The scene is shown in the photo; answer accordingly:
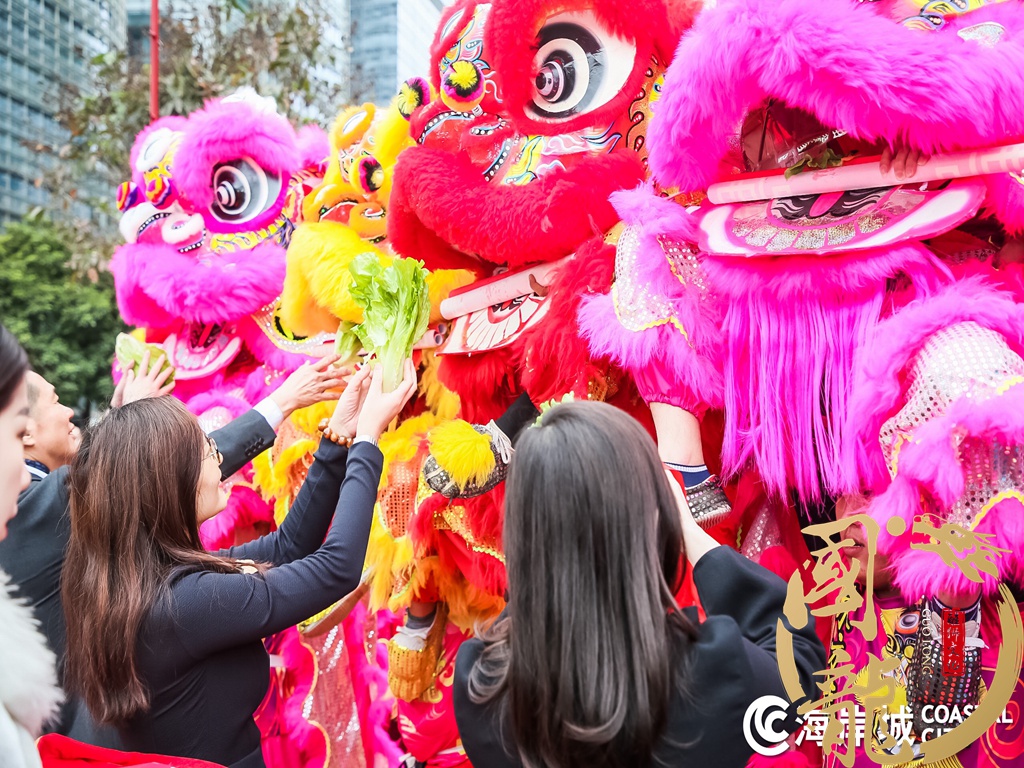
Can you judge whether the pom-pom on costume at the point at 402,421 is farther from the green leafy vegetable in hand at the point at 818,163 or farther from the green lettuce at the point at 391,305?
the green leafy vegetable in hand at the point at 818,163

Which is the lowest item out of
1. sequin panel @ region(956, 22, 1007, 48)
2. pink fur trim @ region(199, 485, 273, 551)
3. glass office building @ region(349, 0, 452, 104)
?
pink fur trim @ region(199, 485, 273, 551)

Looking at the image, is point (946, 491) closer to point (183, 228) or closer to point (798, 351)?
point (798, 351)

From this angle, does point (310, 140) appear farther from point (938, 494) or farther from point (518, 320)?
point (938, 494)

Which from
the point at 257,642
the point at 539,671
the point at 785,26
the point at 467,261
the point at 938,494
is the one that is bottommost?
the point at 257,642

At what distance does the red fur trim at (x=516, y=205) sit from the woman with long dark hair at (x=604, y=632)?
891mm

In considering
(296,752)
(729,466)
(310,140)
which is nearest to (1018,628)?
(729,466)

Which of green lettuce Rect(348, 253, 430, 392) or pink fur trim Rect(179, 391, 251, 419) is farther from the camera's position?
pink fur trim Rect(179, 391, 251, 419)

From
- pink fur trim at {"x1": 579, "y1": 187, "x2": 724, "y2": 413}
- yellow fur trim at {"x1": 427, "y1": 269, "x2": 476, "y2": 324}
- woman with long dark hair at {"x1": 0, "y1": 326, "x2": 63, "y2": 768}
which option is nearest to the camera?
woman with long dark hair at {"x1": 0, "y1": 326, "x2": 63, "y2": 768}

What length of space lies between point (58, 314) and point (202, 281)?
6.62 meters

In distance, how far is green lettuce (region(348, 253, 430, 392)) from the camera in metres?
1.88

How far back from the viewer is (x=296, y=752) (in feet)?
9.55

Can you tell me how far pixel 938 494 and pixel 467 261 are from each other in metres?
1.28

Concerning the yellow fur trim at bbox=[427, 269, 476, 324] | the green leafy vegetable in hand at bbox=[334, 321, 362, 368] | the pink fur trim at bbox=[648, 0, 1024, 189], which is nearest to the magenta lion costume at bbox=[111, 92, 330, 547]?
the yellow fur trim at bbox=[427, 269, 476, 324]

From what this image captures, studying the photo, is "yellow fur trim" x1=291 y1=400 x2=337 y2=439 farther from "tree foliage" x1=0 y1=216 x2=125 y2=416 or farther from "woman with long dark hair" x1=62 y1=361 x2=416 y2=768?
"tree foliage" x1=0 y1=216 x2=125 y2=416
